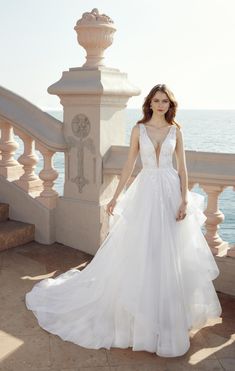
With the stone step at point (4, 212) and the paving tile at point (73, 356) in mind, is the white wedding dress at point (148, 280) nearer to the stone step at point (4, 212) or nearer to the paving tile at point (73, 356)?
the paving tile at point (73, 356)

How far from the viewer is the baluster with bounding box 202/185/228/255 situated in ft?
13.5

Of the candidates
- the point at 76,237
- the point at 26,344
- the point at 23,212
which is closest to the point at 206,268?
the point at 26,344

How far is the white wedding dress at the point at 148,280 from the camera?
10.4 feet

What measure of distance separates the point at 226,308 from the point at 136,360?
114cm

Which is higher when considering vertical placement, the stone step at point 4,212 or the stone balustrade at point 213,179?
the stone balustrade at point 213,179

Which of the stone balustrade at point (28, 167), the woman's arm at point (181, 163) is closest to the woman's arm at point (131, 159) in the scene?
the woman's arm at point (181, 163)

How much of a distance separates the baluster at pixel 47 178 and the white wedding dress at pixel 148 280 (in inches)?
59.3

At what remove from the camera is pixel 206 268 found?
348cm

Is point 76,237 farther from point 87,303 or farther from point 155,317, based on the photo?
point 155,317

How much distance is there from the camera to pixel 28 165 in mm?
5129

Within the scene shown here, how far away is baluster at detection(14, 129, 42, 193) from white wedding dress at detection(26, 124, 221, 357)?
1782mm

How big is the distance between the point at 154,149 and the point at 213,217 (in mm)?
1075

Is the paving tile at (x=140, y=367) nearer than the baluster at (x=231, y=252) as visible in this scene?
Yes

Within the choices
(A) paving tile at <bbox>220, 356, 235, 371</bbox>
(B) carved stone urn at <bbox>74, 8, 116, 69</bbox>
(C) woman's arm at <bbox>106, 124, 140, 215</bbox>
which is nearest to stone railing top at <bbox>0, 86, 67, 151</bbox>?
(B) carved stone urn at <bbox>74, 8, 116, 69</bbox>
